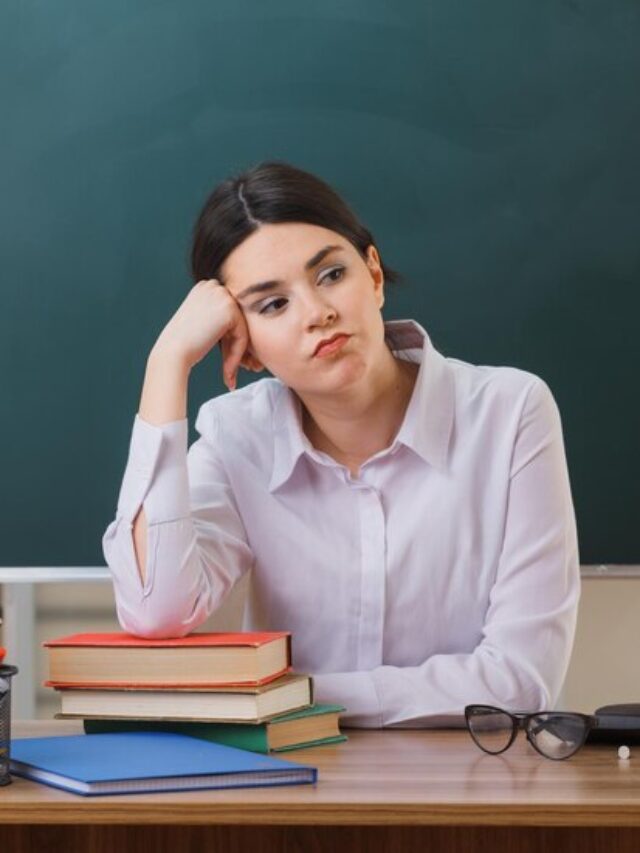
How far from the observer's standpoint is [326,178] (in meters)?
2.91

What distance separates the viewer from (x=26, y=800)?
Result: 51.3 inches

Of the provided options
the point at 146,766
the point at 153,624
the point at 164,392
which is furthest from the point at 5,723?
the point at 164,392

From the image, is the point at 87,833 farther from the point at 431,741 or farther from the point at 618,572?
the point at 618,572

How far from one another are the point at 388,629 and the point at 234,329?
0.51m

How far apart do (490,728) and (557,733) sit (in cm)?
8

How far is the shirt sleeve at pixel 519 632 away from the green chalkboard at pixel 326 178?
785mm

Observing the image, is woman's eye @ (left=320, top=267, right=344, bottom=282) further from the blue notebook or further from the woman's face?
the blue notebook

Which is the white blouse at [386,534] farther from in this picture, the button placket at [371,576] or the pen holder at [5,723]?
the pen holder at [5,723]

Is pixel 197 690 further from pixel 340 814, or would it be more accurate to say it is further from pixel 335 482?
pixel 335 482

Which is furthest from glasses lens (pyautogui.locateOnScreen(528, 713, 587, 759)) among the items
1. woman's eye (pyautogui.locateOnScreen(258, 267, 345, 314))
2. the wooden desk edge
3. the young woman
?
woman's eye (pyautogui.locateOnScreen(258, 267, 345, 314))

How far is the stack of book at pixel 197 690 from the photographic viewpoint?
1543mm

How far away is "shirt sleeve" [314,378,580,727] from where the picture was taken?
1.79 m

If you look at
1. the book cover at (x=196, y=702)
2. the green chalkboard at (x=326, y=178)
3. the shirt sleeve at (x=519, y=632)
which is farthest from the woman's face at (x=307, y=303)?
the green chalkboard at (x=326, y=178)

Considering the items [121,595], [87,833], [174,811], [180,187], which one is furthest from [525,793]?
[180,187]
